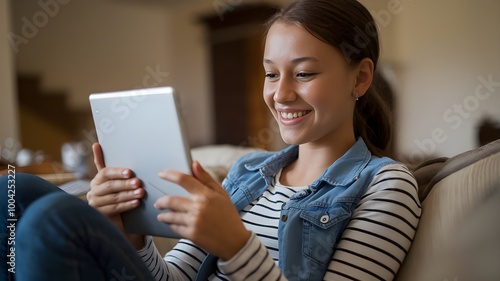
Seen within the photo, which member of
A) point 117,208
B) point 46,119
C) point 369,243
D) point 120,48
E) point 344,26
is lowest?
point 46,119

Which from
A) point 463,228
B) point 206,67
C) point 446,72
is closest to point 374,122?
point 463,228

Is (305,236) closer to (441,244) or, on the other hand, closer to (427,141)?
(441,244)

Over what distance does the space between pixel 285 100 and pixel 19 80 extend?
463 centimetres

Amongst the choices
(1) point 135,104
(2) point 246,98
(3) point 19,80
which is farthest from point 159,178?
(3) point 19,80

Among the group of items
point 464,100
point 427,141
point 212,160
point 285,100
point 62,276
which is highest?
point 285,100

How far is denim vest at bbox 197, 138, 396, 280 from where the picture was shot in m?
0.83

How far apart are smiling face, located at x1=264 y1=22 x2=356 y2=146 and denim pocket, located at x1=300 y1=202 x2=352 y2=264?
0.50ft

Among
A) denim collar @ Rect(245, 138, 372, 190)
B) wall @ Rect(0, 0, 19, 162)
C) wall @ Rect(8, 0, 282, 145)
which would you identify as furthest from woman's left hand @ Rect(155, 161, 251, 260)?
wall @ Rect(8, 0, 282, 145)

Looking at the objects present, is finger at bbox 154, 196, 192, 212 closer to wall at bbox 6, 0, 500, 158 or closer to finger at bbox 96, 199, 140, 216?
finger at bbox 96, 199, 140, 216

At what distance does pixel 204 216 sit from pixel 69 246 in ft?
0.56

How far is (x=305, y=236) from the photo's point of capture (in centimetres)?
86

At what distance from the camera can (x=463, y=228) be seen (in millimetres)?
769

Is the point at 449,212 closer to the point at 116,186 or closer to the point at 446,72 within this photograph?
the point at 116,186

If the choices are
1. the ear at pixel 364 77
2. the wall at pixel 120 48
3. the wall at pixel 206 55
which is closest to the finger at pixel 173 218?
the ear at pixel 364 77
